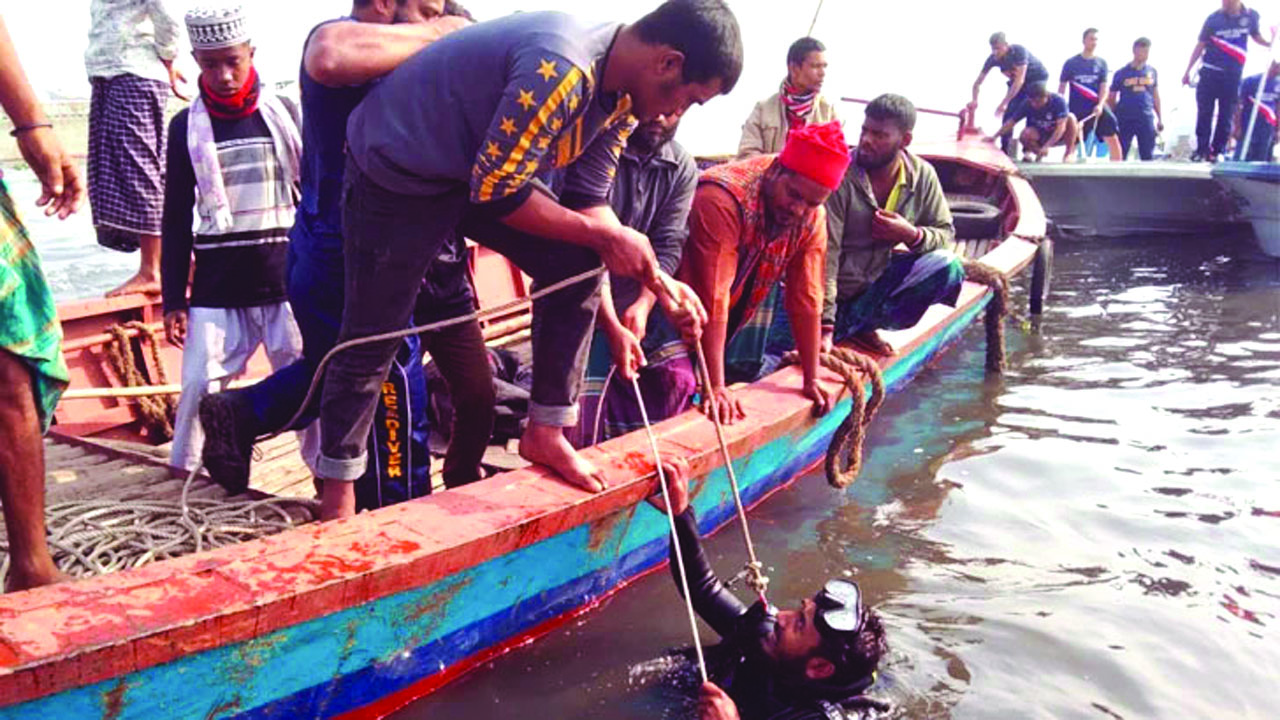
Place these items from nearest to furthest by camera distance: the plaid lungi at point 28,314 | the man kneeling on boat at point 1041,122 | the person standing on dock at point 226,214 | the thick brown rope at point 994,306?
the plaid lungi at point 28,314 < the person standing on dock at point 226,214 < the thick brown rope at point 994,306 < the man kneeling on boat at point 1041,122

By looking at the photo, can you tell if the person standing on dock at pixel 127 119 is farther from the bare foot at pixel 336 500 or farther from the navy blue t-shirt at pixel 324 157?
the bare foot at pixel 336 500

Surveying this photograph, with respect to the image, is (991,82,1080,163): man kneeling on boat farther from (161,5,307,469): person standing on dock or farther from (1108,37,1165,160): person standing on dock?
(161,5,307,469): person standing on dock

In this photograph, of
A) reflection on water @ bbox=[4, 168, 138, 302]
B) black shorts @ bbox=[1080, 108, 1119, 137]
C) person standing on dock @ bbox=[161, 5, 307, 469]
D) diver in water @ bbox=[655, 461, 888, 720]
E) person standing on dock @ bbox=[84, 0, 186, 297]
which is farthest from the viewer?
black shorts @ bbox=[1080, 108, 1119, 137]

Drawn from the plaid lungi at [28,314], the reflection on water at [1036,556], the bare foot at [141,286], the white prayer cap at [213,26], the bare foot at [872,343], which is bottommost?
the reflection on water at [1036,556]

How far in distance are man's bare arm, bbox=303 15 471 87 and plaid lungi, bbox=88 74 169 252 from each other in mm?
2599

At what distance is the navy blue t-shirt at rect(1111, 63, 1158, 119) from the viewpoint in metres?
12.4

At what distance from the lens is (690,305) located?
8.27ft

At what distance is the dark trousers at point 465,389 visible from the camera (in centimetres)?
303

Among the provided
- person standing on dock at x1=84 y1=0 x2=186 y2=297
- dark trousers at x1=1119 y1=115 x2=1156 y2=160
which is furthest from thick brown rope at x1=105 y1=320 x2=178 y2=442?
dark trousers at x1=1119 y1=115 x2=1156 y2=160

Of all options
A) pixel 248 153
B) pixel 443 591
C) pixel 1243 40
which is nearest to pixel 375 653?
pixel 443 591

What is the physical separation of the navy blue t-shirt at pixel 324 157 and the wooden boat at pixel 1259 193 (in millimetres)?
9252

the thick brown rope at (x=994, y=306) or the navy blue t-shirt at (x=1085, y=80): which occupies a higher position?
the navy blue t-shirt at (x=1085, y=80)

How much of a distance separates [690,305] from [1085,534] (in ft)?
7.84

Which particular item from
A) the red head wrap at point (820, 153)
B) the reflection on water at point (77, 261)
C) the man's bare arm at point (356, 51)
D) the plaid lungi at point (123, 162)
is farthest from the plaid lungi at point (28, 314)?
the reflection on water at point (77, 261)
